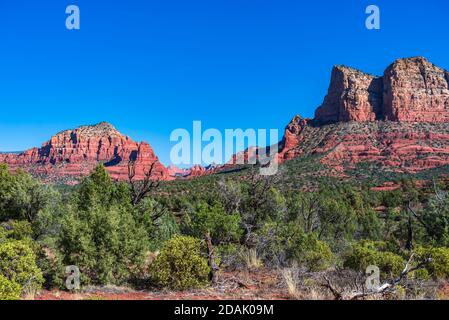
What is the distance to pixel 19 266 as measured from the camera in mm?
8516

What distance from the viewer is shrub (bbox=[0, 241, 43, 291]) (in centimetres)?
838

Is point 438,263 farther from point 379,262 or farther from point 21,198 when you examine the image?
point 21,198

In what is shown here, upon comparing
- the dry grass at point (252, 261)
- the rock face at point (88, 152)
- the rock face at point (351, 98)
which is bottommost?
the dry grass at point (252, 261)

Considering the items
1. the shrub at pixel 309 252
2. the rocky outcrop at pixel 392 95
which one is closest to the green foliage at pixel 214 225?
the shrub at pixel 309 252

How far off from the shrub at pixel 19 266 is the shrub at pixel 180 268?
8.45 ft

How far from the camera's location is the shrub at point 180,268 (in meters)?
9.27

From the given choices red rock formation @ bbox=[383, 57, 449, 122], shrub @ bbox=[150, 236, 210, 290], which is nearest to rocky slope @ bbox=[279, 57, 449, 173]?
red rock formation @ bbox=[383, 57, 449, 122]

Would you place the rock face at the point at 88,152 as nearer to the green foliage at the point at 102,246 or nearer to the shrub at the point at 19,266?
the green foliage at the point at 102,246

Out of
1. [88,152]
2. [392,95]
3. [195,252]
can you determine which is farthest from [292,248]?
[88,152]

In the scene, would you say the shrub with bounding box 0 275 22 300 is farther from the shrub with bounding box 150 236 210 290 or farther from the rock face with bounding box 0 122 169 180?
the rock face with bounding box 0 122 169 180

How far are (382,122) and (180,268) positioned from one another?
12350cm

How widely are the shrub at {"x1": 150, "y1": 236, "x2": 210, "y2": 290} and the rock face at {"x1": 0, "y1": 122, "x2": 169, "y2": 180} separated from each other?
148106 mm
